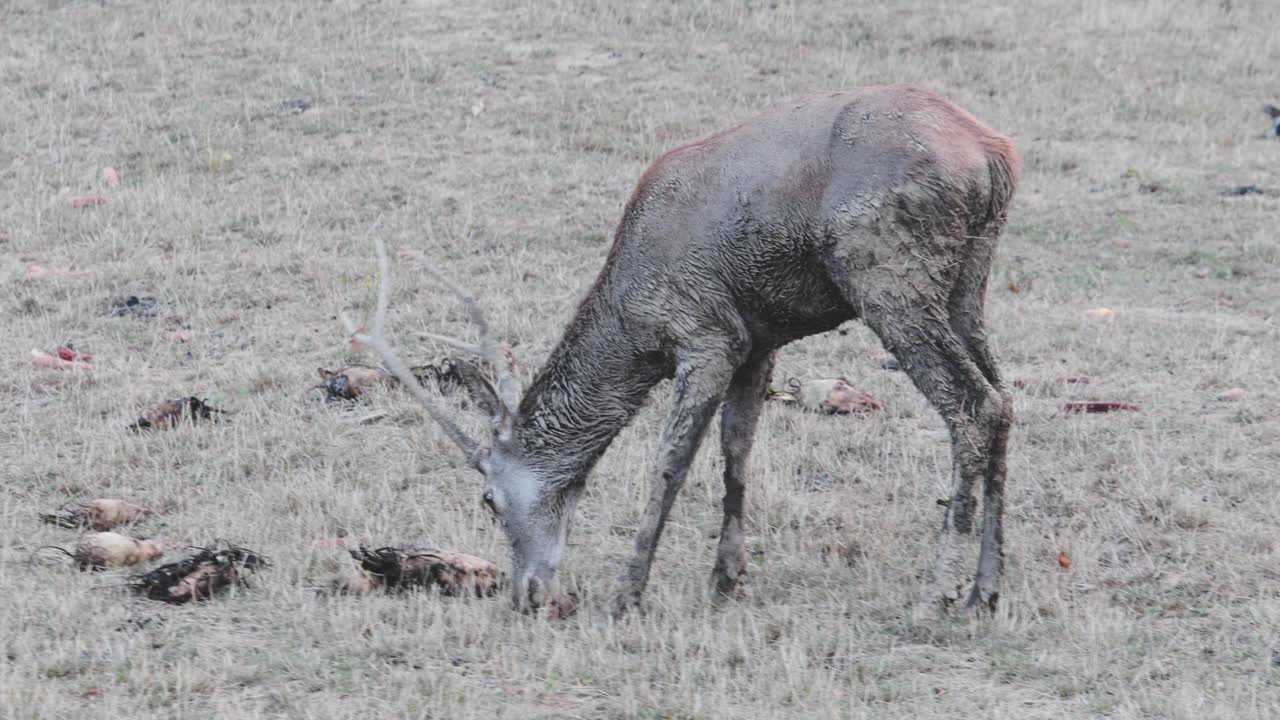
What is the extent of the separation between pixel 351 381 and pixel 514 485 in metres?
2.99

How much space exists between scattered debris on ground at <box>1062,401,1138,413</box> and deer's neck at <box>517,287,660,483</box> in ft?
11.0

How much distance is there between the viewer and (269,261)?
12031 millimetres

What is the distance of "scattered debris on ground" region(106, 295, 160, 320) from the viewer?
11070 mm

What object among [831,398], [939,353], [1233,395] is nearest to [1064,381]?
[1233,395]

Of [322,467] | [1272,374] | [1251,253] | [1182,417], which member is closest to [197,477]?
[322,467]

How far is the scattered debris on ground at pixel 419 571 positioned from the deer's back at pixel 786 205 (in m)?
1.37

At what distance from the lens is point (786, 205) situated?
6305 millimetres

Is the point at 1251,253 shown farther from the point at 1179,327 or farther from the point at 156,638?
the point at 156,638

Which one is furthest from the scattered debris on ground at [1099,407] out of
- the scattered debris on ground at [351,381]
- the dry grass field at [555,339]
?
the scattered debris on ground at [351,381]

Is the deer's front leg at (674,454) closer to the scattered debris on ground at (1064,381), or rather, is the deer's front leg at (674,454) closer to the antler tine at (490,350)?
the antler tine at (490,350)

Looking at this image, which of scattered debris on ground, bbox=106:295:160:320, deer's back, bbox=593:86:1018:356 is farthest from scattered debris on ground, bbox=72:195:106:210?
deer's back, bbox=593:86:1018:356

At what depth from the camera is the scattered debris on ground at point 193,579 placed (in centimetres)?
627

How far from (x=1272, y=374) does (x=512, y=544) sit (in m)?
5.38

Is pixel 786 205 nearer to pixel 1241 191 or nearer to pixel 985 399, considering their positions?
pixel 985 399
